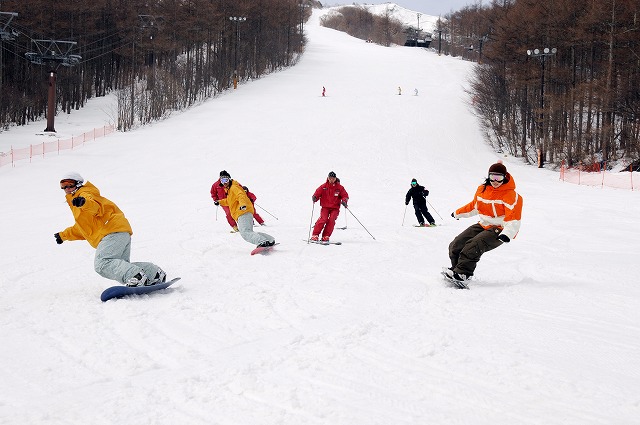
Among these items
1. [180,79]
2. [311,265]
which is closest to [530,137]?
[180,79]

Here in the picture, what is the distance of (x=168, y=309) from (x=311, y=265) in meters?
2.77

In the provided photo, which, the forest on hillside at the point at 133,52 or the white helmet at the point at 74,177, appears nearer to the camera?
the white helmet at the point at 74,177

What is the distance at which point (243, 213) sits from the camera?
895cm

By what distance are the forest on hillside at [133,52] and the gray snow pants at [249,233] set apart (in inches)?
1169

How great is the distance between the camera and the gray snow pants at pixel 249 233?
28.5ft

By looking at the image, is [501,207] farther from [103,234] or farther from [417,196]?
[417,196]

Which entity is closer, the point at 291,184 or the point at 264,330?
the point at 264,330

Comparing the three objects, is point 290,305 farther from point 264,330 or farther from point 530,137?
point 530,137

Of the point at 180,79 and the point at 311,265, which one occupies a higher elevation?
the point at 180,79

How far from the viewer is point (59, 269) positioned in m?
7.69

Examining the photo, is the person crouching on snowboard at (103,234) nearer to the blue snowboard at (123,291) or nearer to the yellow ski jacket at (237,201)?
the blue snowboard at (123,291)

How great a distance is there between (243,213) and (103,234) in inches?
130

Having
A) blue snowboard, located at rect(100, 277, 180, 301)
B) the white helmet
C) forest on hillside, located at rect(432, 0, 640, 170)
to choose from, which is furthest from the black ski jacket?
forest on hillside, located at rect(432, 0, 640, 170)

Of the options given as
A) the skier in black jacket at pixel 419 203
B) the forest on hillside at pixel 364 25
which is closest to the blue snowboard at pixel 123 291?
the skier in black jacket at pixel 419 203
